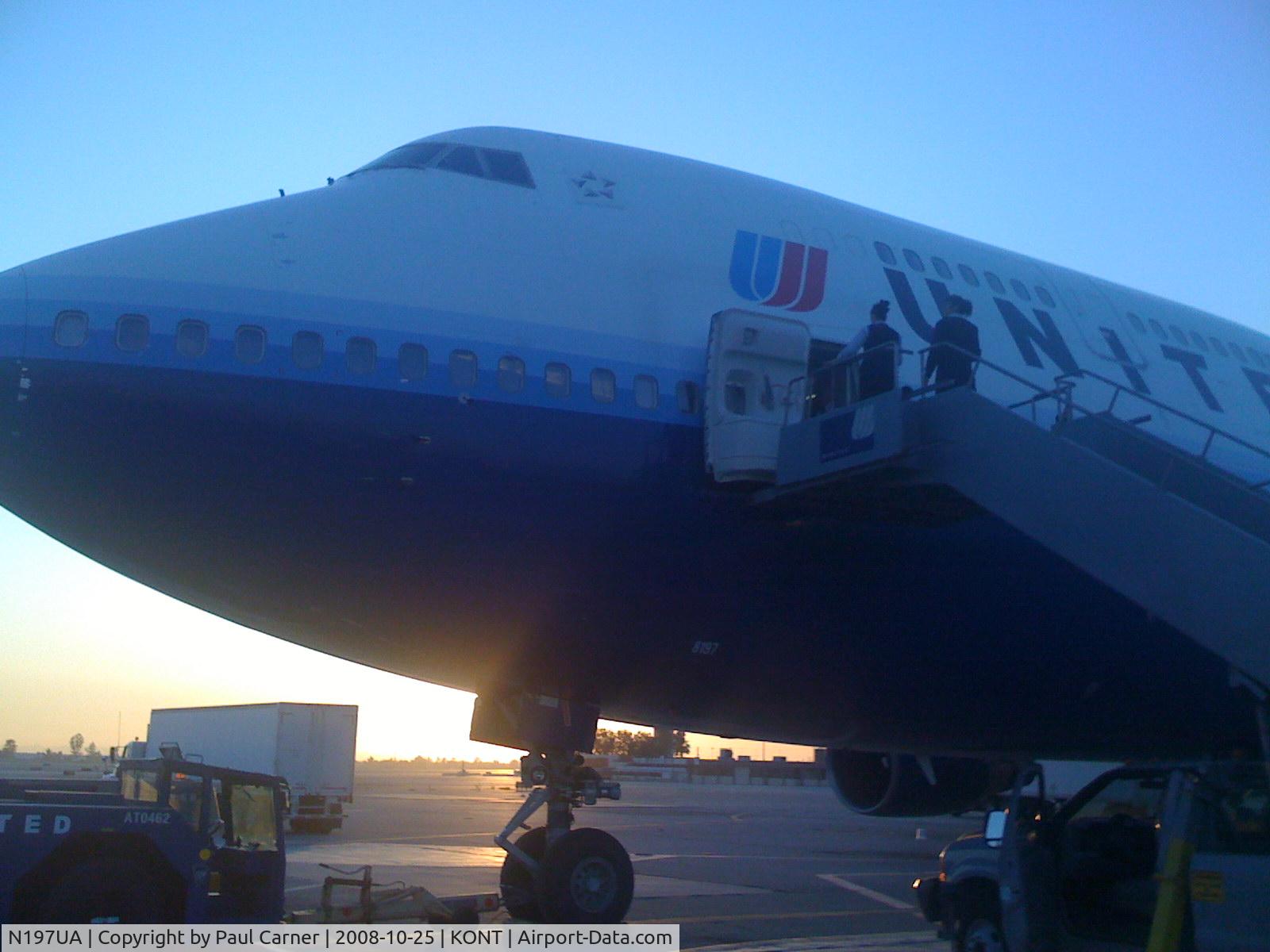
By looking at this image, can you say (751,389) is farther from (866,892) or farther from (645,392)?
(866,892)

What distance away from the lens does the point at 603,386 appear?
9781 mm

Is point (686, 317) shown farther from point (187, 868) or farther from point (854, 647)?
point (187, 868)

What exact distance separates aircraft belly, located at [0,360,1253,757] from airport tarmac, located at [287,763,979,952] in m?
2.98

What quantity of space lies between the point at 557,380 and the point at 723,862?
1505 cm

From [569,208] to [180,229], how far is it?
322 centimetres

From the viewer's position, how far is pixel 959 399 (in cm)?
907

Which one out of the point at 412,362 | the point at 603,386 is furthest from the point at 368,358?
the point at 603,386

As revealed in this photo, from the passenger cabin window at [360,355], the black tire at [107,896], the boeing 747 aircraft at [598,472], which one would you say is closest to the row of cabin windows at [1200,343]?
the boeing 747 aircraft at [598,472]

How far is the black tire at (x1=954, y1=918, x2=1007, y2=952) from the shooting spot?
962 cm

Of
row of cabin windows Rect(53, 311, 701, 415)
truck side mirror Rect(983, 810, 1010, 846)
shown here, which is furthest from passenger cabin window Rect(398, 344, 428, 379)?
truck side mirror Rect(983, 810, 1010, 846)

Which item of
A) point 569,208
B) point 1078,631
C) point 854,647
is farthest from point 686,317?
point 1078,631

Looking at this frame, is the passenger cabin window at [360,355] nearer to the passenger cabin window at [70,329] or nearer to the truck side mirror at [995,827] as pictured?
the passenger cabin window at [70,329]

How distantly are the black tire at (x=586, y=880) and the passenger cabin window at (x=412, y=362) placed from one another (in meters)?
4.08

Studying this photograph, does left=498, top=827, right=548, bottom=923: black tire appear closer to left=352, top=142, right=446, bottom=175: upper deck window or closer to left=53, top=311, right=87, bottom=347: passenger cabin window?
left=53, top=311, right=87, bottom=347: passenger cabin window
